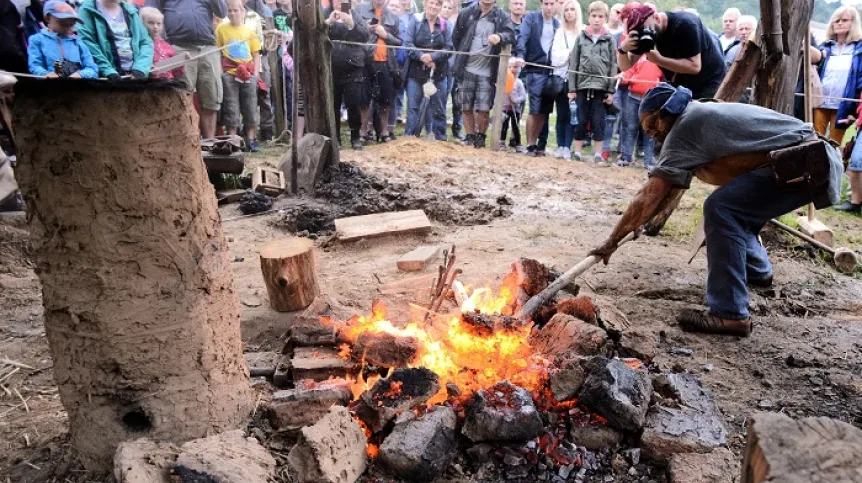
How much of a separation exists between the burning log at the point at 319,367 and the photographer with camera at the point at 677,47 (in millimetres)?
3796

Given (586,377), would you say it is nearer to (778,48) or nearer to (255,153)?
(778,48)

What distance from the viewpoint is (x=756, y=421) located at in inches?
61.7

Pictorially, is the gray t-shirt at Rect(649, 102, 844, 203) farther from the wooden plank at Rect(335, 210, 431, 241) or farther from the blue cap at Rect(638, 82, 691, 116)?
the wooden plank at Rect(335, 210, 431, 241)

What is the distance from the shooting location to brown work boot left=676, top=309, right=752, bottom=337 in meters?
3.84

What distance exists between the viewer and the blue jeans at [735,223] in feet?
12.2

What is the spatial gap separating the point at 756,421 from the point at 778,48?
459cm

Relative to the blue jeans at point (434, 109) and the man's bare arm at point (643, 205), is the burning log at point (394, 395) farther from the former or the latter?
the blue jeans at point (434, 109)

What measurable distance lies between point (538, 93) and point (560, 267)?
551 cm

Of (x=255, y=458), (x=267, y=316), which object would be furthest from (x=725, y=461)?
(x=267, y=316)

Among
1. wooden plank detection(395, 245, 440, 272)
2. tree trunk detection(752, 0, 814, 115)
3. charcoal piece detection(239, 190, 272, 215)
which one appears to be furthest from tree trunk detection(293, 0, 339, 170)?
tree trunk detection(752, 0, 814, 115)

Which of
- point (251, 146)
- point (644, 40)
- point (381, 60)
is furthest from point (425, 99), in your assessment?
point (644, 40)

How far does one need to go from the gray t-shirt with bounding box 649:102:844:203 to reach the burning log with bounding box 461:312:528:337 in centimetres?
137

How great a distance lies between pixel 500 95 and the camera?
991cm

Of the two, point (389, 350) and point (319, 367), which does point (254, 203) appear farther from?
point (389, 350)
